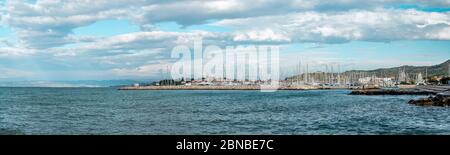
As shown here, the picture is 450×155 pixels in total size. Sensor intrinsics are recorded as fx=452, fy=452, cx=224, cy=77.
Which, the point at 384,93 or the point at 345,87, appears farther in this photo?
the point at 345,87

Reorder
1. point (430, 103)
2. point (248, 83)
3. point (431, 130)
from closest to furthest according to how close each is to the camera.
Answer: point (431, 130) → point (430, 103) → point (248, 83)

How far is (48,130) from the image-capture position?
77.2ft

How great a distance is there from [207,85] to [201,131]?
465 feet

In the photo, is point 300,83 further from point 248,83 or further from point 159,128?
point 159,128

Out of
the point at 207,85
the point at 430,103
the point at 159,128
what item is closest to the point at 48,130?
the point at 159,128

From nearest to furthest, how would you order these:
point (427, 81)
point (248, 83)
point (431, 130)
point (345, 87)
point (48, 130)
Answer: point (431, 130) → point (48, 130) → point (427, 81) → point (345, 87) → point (248, 83)

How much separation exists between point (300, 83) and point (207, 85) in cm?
3481

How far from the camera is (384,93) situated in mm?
78312
